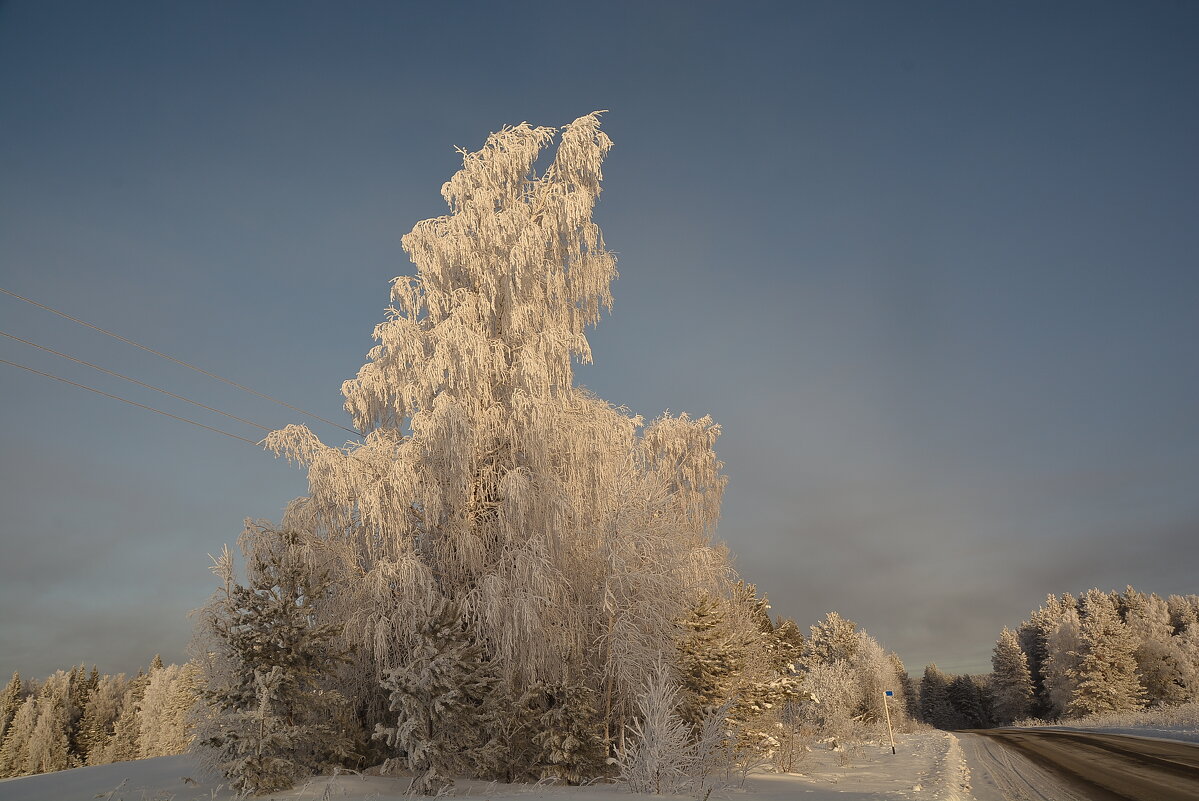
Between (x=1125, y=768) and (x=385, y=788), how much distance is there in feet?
50.3

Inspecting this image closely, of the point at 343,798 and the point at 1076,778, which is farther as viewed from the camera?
the point at 1076,778

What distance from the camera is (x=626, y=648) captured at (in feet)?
44.3

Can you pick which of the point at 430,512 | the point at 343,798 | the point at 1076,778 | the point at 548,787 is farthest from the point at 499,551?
the point at 1076,778

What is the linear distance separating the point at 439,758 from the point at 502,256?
11194mm

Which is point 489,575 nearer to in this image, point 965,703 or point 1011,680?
point 1011,680

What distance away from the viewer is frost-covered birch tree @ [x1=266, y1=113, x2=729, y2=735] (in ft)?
43.9

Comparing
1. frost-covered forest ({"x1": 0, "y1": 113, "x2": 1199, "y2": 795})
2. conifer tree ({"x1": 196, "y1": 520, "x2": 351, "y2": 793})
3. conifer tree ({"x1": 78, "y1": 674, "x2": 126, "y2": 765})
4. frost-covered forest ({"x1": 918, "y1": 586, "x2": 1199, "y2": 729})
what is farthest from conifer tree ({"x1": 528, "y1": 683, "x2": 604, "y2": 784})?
conifer tree ({"x1": 78, "y1": 674, "x2": 126, "y2": 765})

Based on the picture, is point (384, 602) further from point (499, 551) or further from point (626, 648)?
point (626, 648)

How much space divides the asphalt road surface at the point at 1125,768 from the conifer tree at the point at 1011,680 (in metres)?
59.1

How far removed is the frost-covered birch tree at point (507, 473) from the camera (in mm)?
13383

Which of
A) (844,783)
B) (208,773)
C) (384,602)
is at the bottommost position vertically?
(844,783)

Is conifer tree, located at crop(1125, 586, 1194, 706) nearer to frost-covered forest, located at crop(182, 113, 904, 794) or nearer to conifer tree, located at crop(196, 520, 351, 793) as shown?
frost-covered forest, located at crop(182, 113, 904, 794)

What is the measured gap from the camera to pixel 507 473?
15289 millimetres

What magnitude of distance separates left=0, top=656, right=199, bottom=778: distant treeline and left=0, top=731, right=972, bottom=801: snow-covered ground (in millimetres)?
44216
